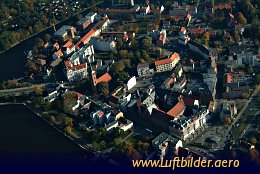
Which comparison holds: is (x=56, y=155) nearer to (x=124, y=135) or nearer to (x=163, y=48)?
(x=124, y=135)

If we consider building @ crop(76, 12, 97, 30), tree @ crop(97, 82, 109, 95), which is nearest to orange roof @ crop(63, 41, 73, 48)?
building @ crop(76, 12, 97, 30)

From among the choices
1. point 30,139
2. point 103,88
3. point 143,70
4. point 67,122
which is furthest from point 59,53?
point 30,139

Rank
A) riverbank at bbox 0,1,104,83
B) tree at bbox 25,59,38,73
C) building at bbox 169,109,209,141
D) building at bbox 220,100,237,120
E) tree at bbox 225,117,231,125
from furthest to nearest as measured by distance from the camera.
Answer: riverbank at bbox 0,1,104,83 < tree at bbox 25,59,38,73 < building at bbox 220,100,237,120 < tree at bbox 225,117,231,125 < building at bbox 169,109,209,141

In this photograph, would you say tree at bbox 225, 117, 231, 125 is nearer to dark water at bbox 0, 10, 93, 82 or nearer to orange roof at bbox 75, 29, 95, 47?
orange roof at bbox 75, 29, 95, 47

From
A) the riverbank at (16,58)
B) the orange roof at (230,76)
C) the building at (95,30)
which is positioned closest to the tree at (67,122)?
the riverbank at (16,58)

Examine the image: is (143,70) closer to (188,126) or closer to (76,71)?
(76,71)

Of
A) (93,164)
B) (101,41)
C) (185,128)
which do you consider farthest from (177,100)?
(101,41)
